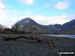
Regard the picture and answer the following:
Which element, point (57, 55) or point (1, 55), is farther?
point (57, 55)

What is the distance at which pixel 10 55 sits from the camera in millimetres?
9883

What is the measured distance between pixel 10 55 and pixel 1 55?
697 millimetres

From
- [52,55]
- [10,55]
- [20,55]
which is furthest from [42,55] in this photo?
[10,55]

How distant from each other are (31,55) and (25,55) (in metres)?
0.50

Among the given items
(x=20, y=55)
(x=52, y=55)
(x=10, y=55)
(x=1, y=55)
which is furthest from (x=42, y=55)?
(x=1, y=55)

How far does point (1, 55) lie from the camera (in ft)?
32.0

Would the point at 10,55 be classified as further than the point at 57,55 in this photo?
No

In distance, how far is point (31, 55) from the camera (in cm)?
1027

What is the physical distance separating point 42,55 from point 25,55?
1.45 m

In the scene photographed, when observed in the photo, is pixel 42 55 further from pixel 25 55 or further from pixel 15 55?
pixel 15 55

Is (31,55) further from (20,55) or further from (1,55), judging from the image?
(1,55)

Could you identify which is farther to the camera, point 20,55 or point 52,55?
point 52,55

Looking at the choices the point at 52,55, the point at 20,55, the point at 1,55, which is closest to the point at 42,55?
the point at 52,55

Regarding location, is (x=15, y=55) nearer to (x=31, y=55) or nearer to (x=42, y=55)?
(x=31, y=55)
